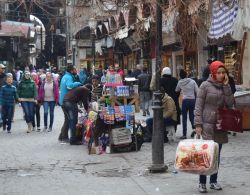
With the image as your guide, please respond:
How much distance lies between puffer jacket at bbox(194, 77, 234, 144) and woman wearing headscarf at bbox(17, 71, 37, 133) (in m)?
9.12

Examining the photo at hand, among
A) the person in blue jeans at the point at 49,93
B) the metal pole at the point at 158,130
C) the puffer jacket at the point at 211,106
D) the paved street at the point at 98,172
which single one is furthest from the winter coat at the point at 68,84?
the puffer jacket at the point at 211,106

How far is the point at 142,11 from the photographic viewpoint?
11250 millimetres

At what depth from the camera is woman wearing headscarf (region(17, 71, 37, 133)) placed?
52.7 ft

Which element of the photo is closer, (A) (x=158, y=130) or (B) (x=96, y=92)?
(A) (x=158, y=130)

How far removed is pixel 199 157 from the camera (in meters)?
7.22

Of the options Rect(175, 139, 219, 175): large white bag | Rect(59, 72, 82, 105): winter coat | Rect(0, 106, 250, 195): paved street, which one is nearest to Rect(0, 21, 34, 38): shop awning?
Rect(59, 72, 82, 105): winter coat

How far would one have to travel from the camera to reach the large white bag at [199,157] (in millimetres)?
7176

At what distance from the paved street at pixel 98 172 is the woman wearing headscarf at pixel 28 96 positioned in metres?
2.85

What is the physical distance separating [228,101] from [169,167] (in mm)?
2330

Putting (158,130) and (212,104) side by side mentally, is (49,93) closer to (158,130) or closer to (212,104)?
(158,130)

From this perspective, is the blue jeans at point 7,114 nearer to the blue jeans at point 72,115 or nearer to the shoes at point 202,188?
the blue jeans at point 72,115

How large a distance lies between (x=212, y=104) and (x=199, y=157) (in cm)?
81

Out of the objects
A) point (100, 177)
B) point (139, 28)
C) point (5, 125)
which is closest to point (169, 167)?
point (100, 177)

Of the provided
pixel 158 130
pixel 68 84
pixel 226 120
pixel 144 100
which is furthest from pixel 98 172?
pixel 144 100
